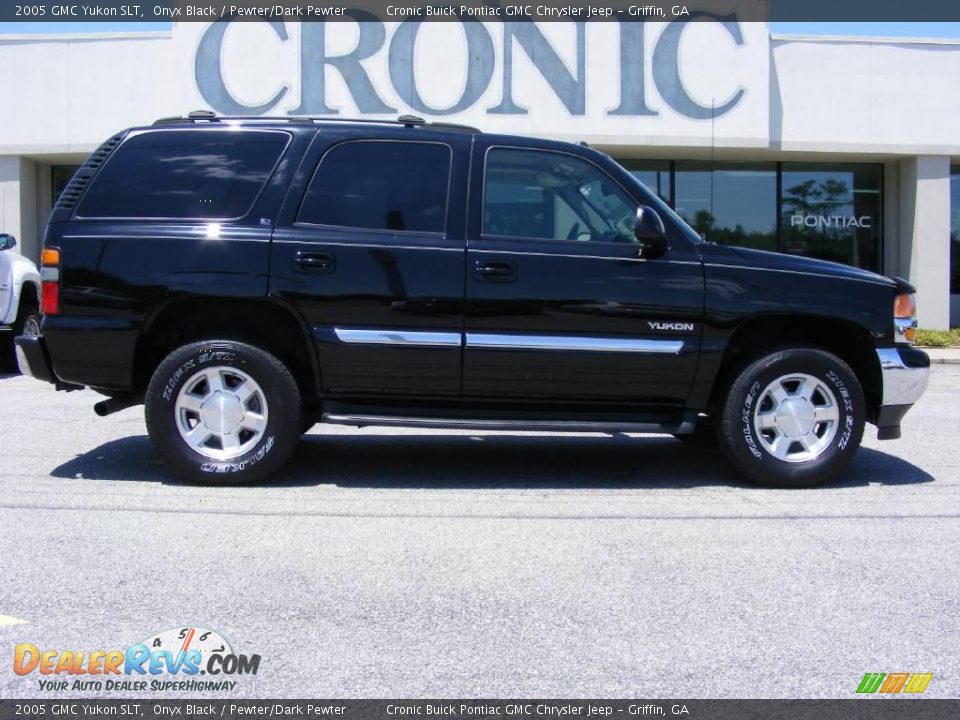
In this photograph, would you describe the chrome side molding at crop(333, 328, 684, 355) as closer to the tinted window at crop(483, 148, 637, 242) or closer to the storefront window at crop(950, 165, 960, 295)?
the tinted window at crop(483, 148, 637, 242)

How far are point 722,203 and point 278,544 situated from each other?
50.1 ft

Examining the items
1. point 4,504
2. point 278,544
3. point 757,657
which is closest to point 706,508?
point 757,657

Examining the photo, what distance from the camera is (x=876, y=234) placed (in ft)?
62.1

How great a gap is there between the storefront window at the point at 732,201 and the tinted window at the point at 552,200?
12.8m

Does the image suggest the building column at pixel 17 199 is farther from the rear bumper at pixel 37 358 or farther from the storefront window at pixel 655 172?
the rear bumper at pixel 37 358

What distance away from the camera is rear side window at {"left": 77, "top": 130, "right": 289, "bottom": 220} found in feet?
18.3

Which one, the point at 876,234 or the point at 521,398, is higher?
the point at 876,234

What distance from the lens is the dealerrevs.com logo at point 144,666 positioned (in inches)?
123

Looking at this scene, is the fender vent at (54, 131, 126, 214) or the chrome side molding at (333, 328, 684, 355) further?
the fender vent at (54, 131, 126, 214)

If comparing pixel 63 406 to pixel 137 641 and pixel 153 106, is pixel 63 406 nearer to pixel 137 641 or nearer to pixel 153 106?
pixel 137 641

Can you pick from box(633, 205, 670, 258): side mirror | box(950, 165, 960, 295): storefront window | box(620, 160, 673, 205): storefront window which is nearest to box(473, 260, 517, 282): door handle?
→ box(633, 205, 670, 258): side mirror

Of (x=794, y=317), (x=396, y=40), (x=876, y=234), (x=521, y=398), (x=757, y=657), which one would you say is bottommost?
(x=757, y=657)

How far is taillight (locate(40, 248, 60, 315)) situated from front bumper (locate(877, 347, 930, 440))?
480 centimetres

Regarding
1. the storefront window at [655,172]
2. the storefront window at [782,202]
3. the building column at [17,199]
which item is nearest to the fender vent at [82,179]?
the building column at [17,199]
